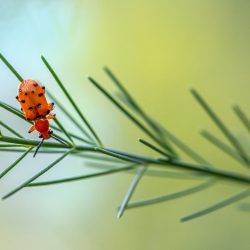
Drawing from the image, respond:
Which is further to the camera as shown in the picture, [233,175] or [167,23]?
[167,23]

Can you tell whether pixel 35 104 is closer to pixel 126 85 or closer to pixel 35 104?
pixel 35 104

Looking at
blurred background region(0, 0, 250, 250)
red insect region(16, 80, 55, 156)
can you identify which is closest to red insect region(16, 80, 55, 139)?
red insect region(16, 80, 55, 156)

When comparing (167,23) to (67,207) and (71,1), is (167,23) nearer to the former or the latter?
(71,1)

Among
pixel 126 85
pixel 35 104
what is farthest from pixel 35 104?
pixel 126 85

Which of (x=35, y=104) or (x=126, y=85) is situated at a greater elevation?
(x=35, y=104)

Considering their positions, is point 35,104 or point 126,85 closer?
point 35,104

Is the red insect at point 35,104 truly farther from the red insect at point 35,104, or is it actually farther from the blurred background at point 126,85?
the blurred background at point 126,85

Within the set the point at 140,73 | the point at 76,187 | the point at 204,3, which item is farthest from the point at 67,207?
the point at 204,3

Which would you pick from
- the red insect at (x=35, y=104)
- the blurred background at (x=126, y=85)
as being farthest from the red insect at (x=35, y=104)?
the blurred background at (x=126, y=85)
